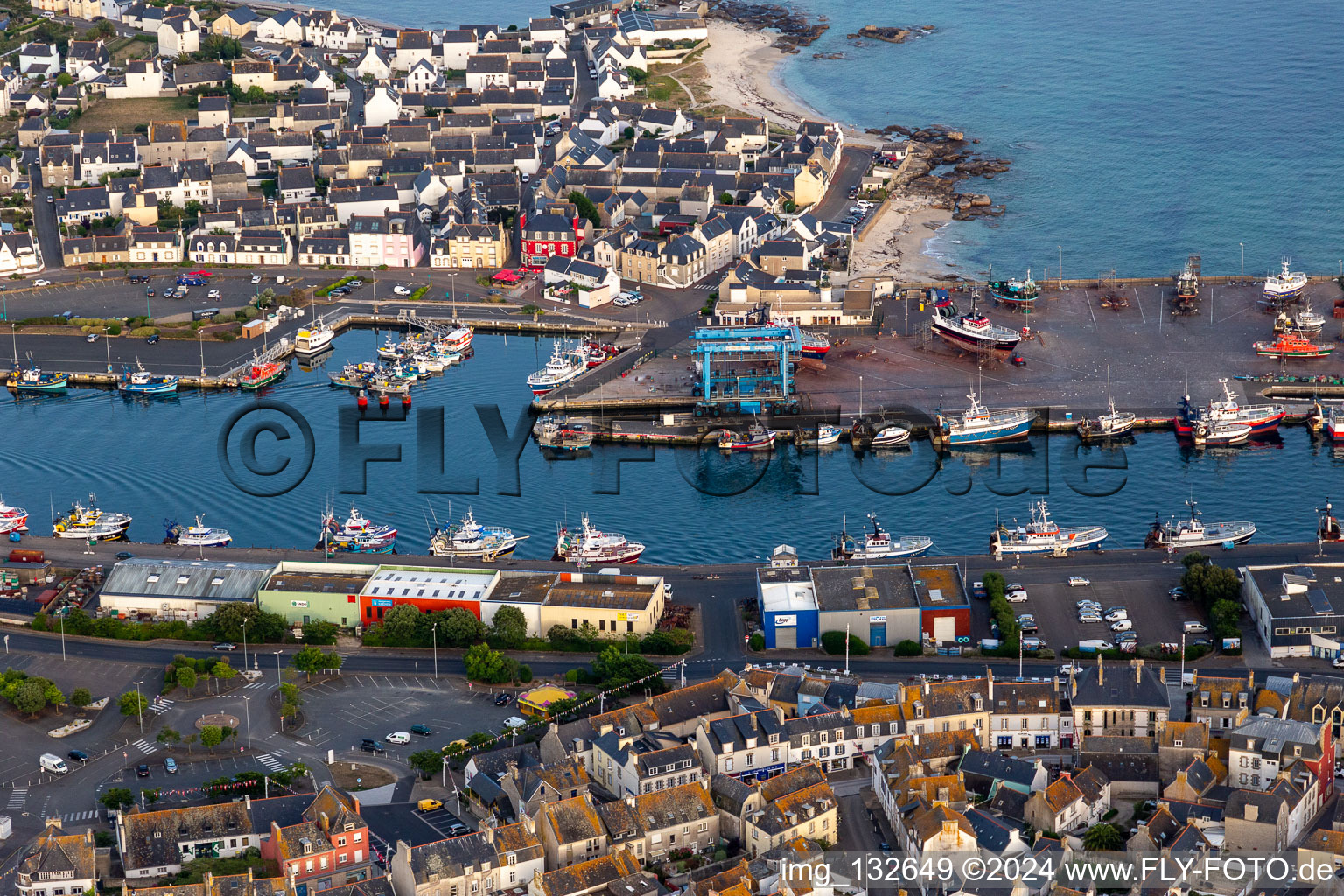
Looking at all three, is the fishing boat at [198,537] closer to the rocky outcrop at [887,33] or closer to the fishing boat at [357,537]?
the fishing boat at [357,537]

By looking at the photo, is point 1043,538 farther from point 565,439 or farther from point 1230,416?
point 565,439

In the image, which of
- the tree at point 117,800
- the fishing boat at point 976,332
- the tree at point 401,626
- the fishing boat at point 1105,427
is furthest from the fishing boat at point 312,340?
the tree at point 117,800

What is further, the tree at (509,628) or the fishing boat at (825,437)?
the fishing boat at (825,437)

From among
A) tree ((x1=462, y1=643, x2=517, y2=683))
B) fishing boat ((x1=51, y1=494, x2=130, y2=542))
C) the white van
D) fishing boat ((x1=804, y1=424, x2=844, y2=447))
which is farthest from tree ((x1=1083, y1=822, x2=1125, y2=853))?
fishing boat ((x1=51, y1=494, x2=130, y2=542))

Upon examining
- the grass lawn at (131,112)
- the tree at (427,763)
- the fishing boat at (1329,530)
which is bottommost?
the tree at (427,763)

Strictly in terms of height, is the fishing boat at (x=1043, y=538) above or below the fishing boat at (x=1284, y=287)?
below
